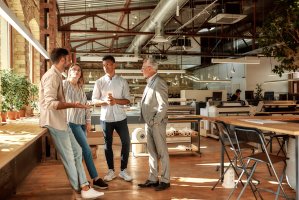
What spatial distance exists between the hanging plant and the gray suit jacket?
1.63 meters

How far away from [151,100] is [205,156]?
3.04m

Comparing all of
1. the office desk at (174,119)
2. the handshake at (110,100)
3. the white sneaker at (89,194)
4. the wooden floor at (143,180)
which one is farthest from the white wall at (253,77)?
the white sneaker at (89,194)

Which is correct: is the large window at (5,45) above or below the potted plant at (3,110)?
above

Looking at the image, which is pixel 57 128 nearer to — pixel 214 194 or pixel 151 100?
pixel 151 100

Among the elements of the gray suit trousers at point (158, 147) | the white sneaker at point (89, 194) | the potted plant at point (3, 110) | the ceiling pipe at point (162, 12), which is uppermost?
the ceiling pipe at point (162, 12)

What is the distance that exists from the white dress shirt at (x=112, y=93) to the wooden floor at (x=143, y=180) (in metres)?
0.95

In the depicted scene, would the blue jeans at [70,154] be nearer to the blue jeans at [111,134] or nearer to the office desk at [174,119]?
the blue jeans at [111,134]

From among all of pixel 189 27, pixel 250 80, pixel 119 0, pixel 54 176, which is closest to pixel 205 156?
pixel 54 176

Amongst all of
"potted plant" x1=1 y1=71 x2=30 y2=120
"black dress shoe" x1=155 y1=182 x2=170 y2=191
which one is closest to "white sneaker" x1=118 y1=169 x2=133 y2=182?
"black dress shoe" x1=155 y1=182 x2=170 y2=191

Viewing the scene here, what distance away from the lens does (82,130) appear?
4.12m

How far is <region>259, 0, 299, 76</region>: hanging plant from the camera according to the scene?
4219 mm

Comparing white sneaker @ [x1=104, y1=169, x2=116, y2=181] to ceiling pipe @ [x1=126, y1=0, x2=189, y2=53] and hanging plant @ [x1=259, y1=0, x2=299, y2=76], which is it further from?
ceiling pipe @ [x1=126, y1=0, x2=189, y2=53]

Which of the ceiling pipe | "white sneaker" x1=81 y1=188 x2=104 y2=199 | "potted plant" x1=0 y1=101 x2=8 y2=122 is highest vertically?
the ceiling pipe

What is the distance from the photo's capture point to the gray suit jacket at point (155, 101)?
164 inches
